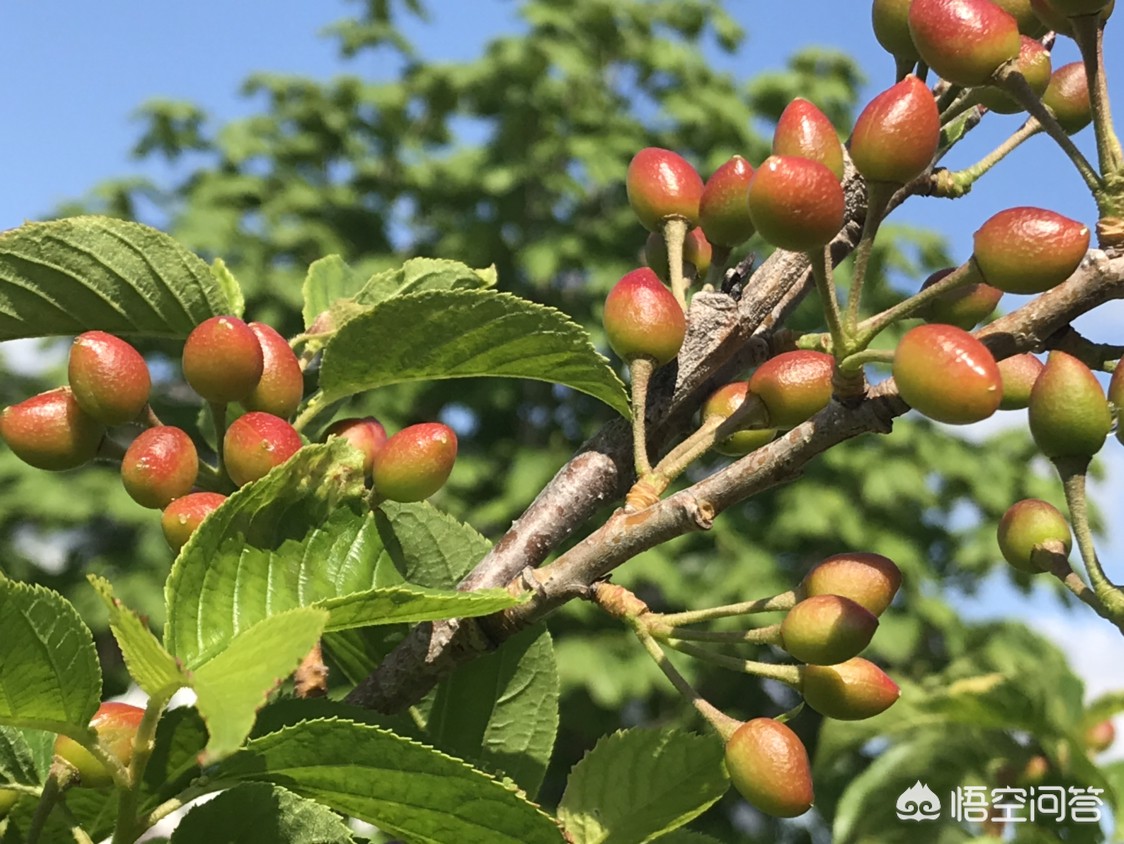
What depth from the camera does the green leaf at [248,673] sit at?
542 millimetres

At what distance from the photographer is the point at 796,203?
74 cm

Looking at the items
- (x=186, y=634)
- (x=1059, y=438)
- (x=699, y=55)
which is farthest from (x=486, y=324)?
(x=699, y=55)

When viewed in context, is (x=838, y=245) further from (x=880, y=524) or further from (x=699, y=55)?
(x=699, y=55)

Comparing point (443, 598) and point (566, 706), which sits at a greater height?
point (443, 598)

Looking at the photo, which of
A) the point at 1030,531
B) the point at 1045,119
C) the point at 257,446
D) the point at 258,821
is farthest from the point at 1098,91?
the point at 258,821

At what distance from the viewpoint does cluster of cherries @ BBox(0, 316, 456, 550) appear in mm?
925

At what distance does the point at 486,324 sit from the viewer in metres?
0.90

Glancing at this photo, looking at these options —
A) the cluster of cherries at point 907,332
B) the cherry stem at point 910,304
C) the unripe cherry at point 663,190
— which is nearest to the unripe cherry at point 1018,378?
the cluster of cherries at point 907,332

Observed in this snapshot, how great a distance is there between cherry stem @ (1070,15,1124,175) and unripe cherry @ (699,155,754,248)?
288 millimetres

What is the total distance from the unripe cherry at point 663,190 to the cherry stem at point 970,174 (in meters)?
0.23

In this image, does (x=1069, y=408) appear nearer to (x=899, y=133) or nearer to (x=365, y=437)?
(x=899, y=133)

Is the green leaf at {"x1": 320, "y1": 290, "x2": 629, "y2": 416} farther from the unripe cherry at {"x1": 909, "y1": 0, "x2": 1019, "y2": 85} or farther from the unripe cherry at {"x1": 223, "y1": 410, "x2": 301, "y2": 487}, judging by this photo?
the unripe cherry at {"x1": 909, "y1": 0, "x2": 1019, "y2": 85}

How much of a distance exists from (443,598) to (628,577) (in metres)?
7.12

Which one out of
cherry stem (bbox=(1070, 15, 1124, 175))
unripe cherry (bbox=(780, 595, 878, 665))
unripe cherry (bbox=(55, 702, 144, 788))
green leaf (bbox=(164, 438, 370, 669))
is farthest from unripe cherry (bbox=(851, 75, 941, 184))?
unripe cherry (bbox=(55, 702, 144, 788))
